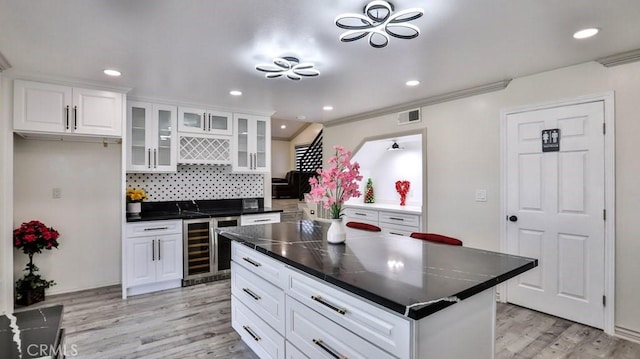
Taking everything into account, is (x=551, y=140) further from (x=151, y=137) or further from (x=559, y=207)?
(x=151, y=137)

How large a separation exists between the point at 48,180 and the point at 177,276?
180 centimetres

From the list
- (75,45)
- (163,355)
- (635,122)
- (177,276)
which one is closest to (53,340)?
(163,355)

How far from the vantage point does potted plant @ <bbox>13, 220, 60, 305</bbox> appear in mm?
3252

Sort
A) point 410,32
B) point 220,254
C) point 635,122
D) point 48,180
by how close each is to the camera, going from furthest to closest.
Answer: point 220,254, point 48,180, point 635,122, point 410,32

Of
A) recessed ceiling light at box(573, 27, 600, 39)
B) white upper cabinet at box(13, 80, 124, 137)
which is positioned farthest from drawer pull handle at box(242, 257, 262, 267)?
recessed ceiling light at box(573, 27, 600, 39)

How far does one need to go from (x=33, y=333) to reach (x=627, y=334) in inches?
154

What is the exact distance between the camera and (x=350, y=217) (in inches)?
207

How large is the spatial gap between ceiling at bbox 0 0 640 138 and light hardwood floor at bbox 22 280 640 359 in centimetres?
234

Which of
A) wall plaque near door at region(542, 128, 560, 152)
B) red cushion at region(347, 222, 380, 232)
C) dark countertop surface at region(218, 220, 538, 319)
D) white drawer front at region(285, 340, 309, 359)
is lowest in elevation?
white drawer front at region(285, 340, 309, 359)

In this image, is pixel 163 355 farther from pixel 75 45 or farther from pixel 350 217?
pixel 350 217

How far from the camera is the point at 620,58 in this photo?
103 inches

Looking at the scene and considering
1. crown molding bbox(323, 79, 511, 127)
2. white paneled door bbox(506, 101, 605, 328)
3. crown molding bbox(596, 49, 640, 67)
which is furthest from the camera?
crown molding bbox(323, 79, 511, 127)

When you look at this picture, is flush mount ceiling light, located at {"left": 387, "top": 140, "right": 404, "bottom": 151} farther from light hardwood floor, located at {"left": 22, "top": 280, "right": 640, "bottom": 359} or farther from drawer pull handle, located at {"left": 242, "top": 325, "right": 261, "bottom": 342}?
drawer pull handle, located at {"left": 242, "top": 325, "right": 261, "bottom": 342}

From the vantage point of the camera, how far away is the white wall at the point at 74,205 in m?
3.54
